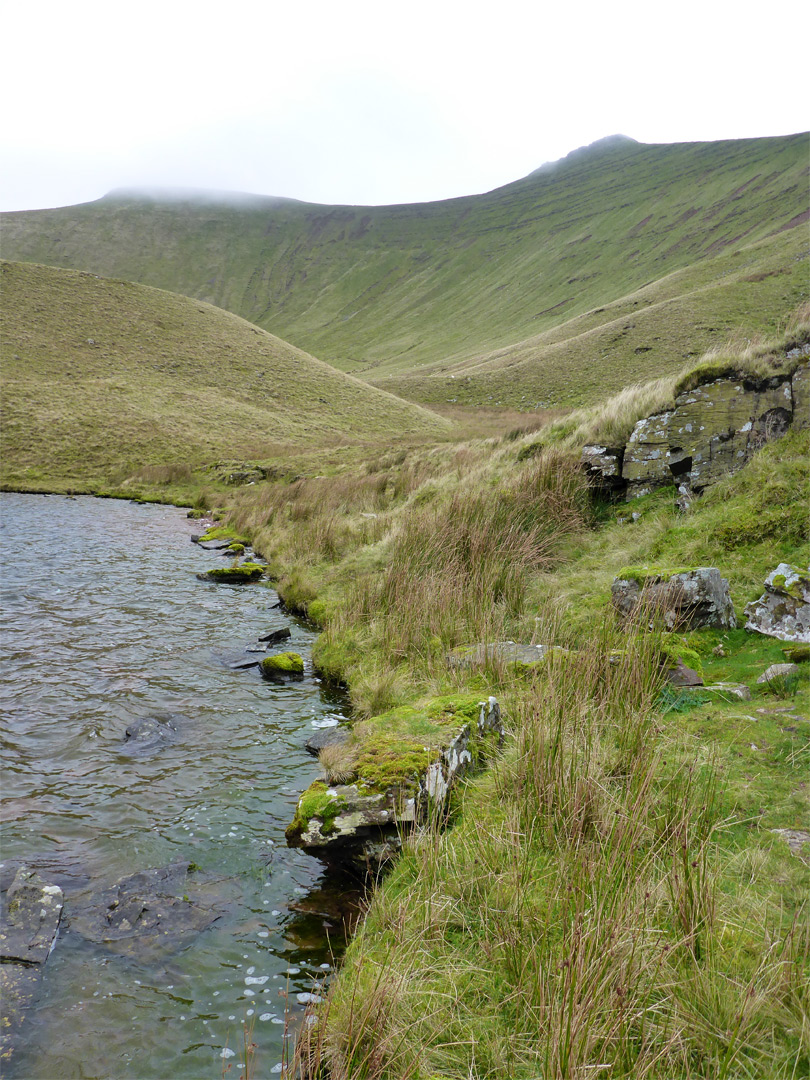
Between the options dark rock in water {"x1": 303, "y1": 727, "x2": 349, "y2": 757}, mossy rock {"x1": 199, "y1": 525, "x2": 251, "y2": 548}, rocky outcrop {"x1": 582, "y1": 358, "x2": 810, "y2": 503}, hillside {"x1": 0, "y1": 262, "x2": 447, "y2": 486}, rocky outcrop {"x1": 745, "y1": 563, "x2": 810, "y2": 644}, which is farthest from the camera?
hillside {"x1": 0, "y1": 262, "x2": 447, "y2": 486}

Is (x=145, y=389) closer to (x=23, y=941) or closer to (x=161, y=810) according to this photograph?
(x=161, y=810)

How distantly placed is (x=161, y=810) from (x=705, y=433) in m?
9.24

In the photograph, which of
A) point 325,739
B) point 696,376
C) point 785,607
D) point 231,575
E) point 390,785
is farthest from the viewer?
point 231,575

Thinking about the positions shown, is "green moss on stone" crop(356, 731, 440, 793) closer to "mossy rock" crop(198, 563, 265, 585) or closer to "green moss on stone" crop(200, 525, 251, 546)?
"mossy rock" crop(198, 563, 265, 585)

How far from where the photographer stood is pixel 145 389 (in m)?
44.0

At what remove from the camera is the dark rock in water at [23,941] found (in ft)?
10.7

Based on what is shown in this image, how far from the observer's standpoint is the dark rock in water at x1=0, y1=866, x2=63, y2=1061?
10.7 feet

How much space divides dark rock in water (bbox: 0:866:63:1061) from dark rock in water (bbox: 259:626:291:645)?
5253mm

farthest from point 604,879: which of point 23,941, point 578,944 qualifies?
point 23,941

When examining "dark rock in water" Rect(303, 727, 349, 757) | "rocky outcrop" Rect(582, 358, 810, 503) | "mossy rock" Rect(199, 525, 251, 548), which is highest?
"rocky outcrop" Rect(582, 358, 810, 503)

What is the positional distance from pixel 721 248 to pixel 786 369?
11331cm

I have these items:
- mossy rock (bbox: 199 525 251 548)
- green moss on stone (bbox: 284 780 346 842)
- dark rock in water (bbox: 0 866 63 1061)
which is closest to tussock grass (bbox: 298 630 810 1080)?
green moss on stone (bbox: 284 780 346 842)

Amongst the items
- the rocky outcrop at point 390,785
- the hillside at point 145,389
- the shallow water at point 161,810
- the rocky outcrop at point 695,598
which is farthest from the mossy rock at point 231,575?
the hillside at point 145,389

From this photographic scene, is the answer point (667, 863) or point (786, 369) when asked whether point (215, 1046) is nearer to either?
point (667, 863)
